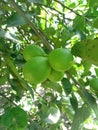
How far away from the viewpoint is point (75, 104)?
1.57 m

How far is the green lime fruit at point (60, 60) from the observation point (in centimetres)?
108

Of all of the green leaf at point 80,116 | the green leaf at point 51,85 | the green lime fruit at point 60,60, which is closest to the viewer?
the green lime fruit at point 60,60

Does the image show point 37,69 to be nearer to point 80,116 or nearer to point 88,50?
point 88,50

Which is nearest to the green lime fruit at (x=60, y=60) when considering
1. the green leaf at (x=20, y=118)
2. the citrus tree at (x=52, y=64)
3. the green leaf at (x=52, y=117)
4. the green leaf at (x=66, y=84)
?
the citrus tree at (x=52, y=64)

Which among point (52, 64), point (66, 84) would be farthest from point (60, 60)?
point (66, 84)

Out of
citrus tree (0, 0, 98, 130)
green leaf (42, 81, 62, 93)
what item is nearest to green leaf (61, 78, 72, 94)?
citrus tree (0, 0, 98, 130)

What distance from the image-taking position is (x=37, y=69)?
1091 millimetres

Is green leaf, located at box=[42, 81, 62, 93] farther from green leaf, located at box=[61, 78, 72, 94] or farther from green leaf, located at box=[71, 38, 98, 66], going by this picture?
green leaf, located at box=[71, 38, 98, 66]

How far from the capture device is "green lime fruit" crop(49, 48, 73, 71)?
1077 mm

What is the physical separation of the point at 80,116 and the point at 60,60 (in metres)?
0.43

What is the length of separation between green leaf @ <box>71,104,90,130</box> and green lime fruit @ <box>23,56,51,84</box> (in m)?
0.36

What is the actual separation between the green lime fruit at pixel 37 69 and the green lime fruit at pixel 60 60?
0.02m

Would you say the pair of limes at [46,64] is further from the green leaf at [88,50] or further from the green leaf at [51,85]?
the green leaf at [51,85]

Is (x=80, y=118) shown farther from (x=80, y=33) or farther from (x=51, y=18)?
(x=51, y=18)
